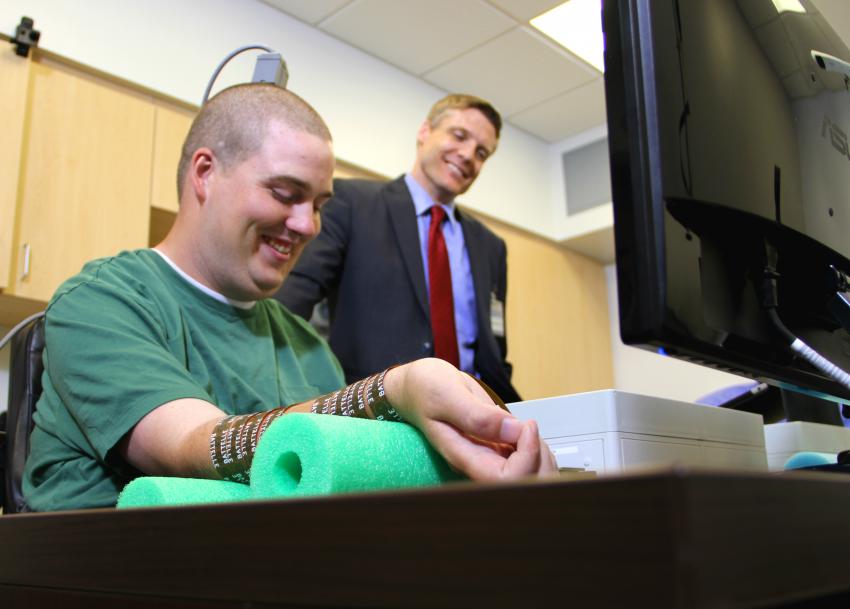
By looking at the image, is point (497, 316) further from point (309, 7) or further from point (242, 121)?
point (309, 7)

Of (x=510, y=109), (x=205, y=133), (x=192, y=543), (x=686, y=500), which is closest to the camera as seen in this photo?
(x=686, y=500)

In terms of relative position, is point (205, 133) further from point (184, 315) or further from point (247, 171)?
point (184, 315)

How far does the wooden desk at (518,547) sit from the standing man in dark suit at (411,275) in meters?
1.54

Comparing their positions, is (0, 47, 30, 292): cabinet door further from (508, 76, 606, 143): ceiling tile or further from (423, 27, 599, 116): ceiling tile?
(508, 76, 606, 143): ceiling tile

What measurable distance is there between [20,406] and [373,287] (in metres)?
1.14

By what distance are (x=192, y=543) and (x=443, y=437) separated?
0.59 feet

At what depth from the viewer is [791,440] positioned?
0.99 meters

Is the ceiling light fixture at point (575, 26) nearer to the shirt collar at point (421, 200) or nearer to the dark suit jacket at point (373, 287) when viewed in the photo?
the shirt collar at point (421, 200)

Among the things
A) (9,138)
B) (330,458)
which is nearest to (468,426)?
(330,458)

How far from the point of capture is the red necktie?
1.99 m

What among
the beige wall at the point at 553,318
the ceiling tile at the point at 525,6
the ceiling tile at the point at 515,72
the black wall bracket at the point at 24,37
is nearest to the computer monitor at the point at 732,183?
the black wall bracket at the point at 24,37

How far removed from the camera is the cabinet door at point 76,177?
2182 mm

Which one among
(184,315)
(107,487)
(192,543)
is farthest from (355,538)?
(184,315)

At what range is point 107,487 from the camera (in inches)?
30.5
